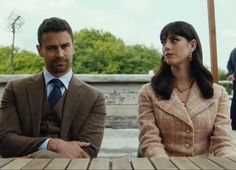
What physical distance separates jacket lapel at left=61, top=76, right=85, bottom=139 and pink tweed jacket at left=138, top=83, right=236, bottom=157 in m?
0.32

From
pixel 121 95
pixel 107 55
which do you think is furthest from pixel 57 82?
pixel 107 55

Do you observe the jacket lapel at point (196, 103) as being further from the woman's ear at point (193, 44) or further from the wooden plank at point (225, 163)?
the wooden plank at point (225, 163)

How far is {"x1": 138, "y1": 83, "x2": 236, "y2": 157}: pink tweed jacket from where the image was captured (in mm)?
2232

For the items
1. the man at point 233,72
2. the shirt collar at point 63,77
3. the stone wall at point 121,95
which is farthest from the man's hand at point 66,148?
the man at point 233,72

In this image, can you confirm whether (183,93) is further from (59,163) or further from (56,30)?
(59,163)

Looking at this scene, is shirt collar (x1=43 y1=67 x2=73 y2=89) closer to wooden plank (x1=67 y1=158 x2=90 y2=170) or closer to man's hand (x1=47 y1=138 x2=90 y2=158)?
man's hand (x1=47 y1=138 x2=90 y2=158)

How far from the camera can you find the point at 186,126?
2234mm

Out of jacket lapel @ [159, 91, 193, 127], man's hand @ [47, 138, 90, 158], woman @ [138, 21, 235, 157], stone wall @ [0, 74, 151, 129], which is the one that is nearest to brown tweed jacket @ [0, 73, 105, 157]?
man's hand @ [47, 138, 90, 158]

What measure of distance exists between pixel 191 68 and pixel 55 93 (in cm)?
71

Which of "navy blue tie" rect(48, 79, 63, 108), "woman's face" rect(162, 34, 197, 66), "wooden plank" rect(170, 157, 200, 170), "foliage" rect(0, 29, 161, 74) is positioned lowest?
"foliage" rect(0, 29, 161, 74)

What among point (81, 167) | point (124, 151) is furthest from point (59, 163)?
point (124, 151)

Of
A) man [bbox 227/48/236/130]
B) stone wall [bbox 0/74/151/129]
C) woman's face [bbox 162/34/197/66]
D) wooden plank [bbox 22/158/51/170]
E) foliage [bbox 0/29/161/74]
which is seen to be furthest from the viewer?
foliage [bbox 0/29/161/74]

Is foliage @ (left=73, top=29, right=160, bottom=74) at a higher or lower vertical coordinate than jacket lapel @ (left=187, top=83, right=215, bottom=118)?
lower

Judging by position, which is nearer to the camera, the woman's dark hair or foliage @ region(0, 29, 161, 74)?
the woman's dark hair
